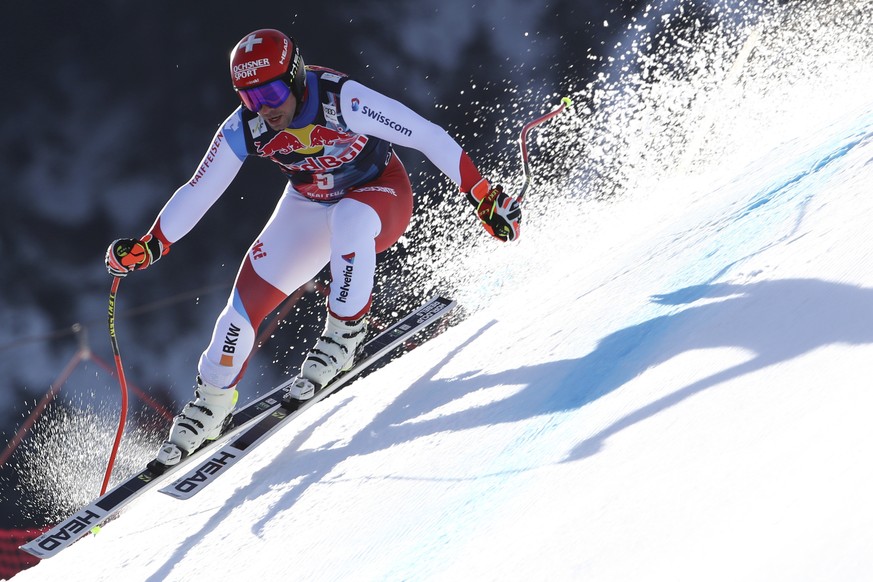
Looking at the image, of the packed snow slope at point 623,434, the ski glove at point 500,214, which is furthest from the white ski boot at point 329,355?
the ski glove at point 500,214

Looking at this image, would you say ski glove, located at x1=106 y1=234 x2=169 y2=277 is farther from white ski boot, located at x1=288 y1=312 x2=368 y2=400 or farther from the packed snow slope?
the packed snow slope

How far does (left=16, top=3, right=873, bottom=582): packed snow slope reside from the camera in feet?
5.72

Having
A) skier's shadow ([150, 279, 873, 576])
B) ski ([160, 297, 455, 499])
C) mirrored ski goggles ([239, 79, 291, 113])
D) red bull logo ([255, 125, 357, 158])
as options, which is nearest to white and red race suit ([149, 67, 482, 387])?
red bull logo ([255, 125, 357, 158])

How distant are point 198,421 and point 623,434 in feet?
5.70

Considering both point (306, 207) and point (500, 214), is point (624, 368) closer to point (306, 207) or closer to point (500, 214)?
point (500, 214)

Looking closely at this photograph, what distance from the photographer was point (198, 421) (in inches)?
133

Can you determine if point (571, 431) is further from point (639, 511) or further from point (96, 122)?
point (96, 122)

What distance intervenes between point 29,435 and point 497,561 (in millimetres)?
5217

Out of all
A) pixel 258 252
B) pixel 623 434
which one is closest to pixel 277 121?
pixel 258 252

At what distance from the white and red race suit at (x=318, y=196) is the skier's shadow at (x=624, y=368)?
428 millimetres

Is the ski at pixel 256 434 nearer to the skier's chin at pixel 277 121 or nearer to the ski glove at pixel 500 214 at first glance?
the ski glove at pixel 500 214

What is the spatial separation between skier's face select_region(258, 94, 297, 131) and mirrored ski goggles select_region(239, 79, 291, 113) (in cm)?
1

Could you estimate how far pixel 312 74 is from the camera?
131 inches

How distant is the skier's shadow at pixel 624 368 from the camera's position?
7.31 ft
